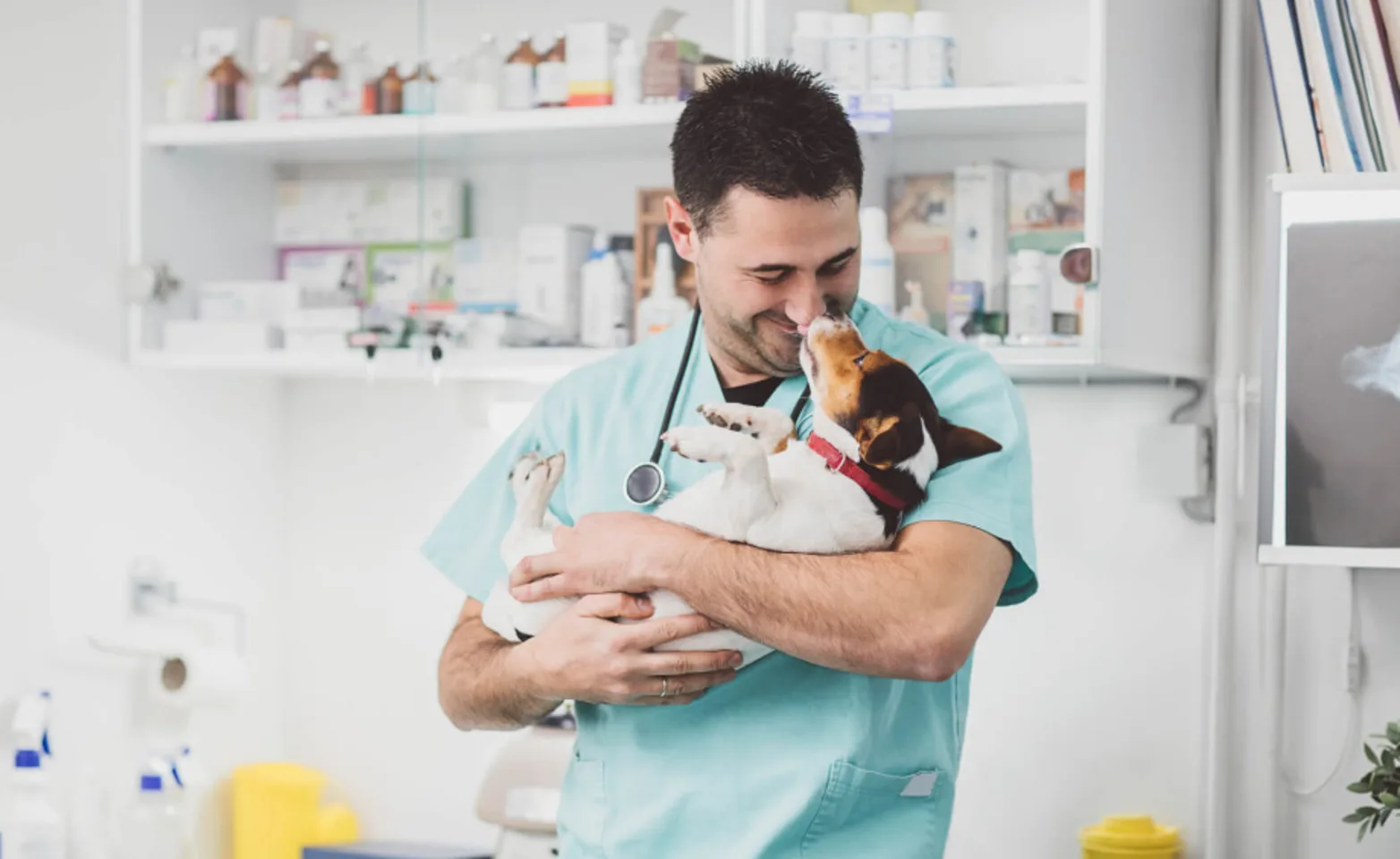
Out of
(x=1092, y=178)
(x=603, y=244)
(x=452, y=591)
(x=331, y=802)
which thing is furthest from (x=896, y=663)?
(x=331, y=802)

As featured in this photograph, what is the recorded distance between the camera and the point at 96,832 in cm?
244

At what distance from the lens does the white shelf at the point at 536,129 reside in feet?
6.70

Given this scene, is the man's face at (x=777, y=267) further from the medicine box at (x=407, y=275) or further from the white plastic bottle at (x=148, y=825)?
the white plastic bottle at (x=148, y=825)

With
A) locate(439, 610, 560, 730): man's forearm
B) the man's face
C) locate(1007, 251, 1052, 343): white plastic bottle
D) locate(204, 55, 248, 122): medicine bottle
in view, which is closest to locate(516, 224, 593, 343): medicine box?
locate(204, 55, 248, 122): medicine bottle

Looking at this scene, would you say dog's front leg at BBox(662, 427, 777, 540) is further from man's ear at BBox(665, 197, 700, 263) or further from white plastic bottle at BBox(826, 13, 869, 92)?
white plastic bottle at BBox(826, 13, 869, 92)

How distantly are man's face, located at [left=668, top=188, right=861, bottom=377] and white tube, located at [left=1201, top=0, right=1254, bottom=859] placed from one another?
108cm

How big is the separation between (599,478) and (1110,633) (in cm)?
118

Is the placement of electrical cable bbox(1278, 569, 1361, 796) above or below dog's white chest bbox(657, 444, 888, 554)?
below

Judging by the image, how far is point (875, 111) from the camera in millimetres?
2096

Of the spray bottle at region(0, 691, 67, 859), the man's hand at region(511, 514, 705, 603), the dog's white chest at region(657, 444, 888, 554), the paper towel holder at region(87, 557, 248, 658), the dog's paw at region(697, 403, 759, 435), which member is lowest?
the spray bottle at region(0, 691, 67, 859)

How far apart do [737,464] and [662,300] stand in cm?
100

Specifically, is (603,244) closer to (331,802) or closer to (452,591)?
(452,591)

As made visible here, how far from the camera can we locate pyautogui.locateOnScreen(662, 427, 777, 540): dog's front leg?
1.25 m

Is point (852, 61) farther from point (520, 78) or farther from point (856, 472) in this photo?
point (856, 472)
